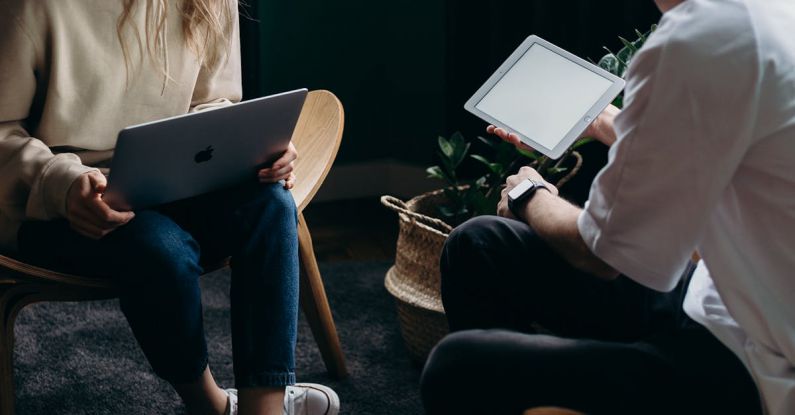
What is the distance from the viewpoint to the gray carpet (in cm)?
176

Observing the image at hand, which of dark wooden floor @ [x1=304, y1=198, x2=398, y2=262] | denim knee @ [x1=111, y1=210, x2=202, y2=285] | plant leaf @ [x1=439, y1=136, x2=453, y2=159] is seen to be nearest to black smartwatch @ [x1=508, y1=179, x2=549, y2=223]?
denim knee @ [x1=111, y1=210, x2=202, y2=285]

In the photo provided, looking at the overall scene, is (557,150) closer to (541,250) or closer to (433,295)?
(541,250)

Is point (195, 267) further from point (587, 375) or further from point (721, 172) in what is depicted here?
point (721, 172)

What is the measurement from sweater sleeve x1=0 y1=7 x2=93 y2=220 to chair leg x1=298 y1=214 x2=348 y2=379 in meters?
0.50

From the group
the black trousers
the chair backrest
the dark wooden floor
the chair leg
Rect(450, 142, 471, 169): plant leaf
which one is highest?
the black trousers

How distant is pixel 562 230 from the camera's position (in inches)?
43.0

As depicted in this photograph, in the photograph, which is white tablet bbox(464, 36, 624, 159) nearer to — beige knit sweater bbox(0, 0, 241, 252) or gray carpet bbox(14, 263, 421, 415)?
beige knit sweater bbox(0, 0, 241, 252)

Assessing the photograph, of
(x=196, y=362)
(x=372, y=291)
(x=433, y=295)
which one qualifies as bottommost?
(x=372, y=291)

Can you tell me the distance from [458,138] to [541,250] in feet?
2.62

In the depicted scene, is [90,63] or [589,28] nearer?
[90,63]

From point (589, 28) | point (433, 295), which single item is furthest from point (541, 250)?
point (589, 28)

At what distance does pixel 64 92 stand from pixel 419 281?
0.77 metres

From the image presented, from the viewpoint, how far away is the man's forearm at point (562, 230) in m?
1.06

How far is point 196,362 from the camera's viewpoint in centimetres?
137
